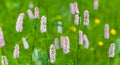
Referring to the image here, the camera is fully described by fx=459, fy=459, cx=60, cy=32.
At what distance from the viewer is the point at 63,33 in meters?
3.97

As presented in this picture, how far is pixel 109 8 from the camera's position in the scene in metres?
4.66

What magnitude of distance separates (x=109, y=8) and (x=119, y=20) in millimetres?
361

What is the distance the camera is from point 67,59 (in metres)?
3.15

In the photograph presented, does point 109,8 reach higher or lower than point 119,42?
higher

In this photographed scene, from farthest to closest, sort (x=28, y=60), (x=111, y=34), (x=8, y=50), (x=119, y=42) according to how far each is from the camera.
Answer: (x=111, y=34), (x=8, y=50), (x=119, y=42), (x=28, y=60)

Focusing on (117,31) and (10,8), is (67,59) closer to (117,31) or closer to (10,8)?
(117,31)

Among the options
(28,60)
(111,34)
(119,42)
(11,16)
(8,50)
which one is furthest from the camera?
(11,16)

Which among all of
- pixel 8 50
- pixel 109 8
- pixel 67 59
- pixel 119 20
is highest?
pixel 109 8

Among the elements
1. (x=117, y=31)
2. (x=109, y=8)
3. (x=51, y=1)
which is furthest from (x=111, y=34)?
(x=51, y=1)

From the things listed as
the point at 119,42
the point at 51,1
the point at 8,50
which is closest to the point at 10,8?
the point at 51,1

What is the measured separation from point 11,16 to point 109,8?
99 centimetres

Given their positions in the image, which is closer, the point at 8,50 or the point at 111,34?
the point at 8,50

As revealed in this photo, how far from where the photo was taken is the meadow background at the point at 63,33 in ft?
10.6

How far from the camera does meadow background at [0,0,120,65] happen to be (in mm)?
3236
